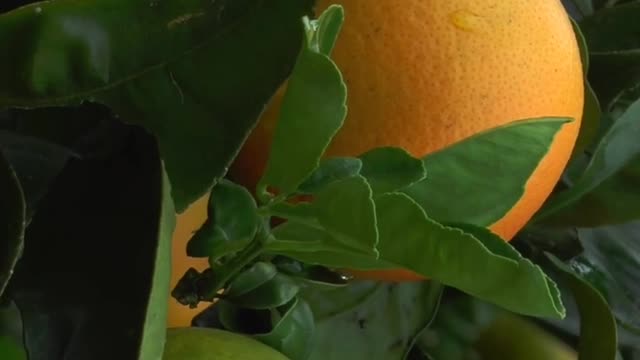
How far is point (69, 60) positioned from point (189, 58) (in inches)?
1.5

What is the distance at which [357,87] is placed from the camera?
421mm

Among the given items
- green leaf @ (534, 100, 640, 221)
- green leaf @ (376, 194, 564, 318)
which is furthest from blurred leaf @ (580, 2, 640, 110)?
green leaf @ (376, 194, 564, 318)

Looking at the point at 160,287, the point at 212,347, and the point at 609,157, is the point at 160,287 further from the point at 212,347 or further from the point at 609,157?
the point at 609,157

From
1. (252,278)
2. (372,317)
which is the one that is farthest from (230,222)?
(372,317)

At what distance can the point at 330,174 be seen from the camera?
0.37 meters

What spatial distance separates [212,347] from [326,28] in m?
0.14

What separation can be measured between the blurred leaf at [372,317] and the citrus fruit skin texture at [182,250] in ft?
0.21

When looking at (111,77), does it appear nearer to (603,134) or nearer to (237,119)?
(237,119)

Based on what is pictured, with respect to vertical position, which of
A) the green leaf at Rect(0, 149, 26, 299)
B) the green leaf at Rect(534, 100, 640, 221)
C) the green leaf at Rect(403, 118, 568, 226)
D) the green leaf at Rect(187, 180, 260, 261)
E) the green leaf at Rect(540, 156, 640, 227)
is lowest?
the green leaf at Rect(540, 156, 640, 227)

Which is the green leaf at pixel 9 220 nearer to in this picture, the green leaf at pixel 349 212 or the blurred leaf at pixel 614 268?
the green leaf at pixel 349 212

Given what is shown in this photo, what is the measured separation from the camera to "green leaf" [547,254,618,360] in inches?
20.8

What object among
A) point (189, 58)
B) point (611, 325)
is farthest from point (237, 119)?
point (611, 325)

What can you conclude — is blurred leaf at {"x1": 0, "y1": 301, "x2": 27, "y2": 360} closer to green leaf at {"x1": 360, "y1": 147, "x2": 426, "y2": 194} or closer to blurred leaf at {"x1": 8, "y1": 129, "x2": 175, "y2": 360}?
blurred leaf at {"x1": 8, "y1": 129, "x2": 175, "y2": 360}

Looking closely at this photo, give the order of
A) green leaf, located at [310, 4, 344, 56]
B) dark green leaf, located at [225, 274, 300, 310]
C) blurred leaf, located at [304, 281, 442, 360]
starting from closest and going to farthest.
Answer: green leaf, located at [310, 4, 344, 56] < dark green leaf, located at [225, 274, 300, 310] < blurred leaf, located at [304, 281, 442, 360]
